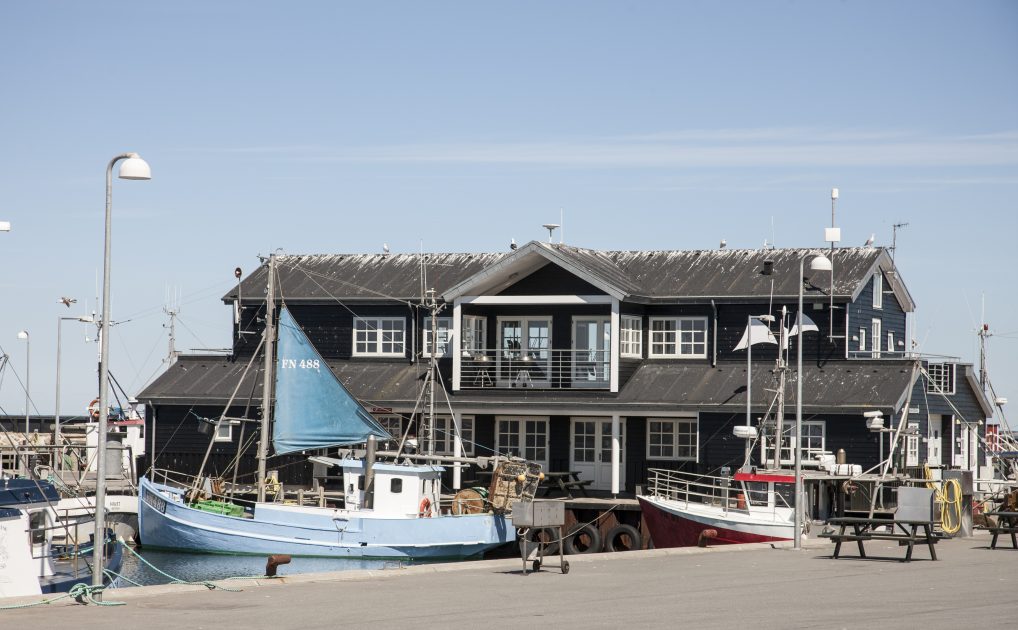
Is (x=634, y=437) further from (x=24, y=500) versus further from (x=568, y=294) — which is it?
(x=24, y=500)

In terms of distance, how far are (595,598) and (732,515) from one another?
49.2 feet

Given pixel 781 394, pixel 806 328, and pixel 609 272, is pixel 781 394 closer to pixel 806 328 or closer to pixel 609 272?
pixel 806 328

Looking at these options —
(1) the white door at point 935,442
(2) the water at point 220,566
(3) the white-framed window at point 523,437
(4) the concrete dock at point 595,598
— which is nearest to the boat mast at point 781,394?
(1) the white door at point 935,442

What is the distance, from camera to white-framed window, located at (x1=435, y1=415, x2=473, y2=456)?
40969mm

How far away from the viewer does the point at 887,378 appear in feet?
123

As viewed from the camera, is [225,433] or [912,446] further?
[225,433]

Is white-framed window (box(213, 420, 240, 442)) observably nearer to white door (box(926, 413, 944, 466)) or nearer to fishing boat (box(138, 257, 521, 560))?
fishing boat (box(138, 257, 521, 560))

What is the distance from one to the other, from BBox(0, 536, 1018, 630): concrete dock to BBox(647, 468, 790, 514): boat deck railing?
31.3ft

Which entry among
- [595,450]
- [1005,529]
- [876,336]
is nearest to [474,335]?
[595,450]

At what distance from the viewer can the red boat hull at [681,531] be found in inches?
1254

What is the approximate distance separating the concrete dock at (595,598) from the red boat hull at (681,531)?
28.4 ft

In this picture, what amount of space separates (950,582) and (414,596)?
7.34 m

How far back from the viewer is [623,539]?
35.7m

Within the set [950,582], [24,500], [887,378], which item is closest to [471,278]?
[887,378]
